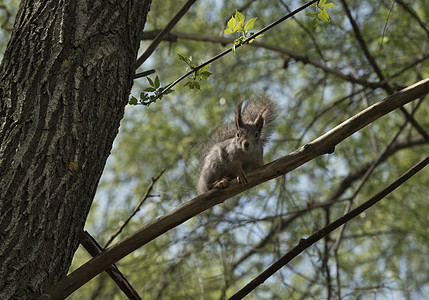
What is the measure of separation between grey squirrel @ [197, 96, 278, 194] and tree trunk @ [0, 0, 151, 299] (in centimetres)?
89

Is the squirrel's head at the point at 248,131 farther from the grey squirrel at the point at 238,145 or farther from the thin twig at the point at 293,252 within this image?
the thin twig at the point at 293,252

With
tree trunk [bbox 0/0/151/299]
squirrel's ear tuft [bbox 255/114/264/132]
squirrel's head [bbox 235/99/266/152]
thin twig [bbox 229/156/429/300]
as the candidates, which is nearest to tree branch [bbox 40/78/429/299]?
tree trunk [bbox 0/0/151/299]

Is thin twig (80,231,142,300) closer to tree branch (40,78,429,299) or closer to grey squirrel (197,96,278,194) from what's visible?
tree branch (40,78,429,299)

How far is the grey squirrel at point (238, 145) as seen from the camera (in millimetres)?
2586

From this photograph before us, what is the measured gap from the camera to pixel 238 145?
2.62 metres

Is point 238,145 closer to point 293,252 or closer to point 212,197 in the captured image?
point 212,197

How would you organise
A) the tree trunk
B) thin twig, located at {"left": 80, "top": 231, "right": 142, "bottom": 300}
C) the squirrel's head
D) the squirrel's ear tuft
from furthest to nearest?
1. the squirrel's ear tuft
2. the squirrel's head
3. thin twig, located at {"left": 80, "top": 231, "right": 142, "bottom": 300}
4. the tree trunk

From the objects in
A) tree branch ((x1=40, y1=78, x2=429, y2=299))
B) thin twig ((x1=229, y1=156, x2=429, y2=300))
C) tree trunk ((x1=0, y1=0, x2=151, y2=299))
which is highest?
tree trunk ((x1=0, y1=0, x2=151, y2=299))

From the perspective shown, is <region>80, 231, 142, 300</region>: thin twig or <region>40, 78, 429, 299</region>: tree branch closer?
<region>40, 78, 429, 299</region>: tree branch

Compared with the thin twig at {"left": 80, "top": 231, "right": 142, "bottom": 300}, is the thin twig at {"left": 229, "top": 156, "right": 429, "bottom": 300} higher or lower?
lower

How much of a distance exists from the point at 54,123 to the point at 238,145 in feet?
4.05

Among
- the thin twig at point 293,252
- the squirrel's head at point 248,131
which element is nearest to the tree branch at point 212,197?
the thin twig at point 293,252

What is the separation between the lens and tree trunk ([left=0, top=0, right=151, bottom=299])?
4.83 ft

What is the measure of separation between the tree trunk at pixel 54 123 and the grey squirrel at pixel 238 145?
89cm
